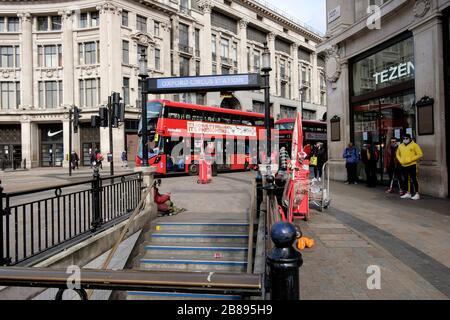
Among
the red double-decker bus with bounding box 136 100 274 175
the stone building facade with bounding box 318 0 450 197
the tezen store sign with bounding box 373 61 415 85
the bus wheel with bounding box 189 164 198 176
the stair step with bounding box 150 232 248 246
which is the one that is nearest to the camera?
the stair step with bounding box 150 232 248 246

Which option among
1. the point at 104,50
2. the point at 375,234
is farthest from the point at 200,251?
the point at 104,50

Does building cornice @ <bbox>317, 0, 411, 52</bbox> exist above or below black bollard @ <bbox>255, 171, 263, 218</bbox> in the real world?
above

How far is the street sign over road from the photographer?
8453 millimetres

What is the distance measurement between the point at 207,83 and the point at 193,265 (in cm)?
468

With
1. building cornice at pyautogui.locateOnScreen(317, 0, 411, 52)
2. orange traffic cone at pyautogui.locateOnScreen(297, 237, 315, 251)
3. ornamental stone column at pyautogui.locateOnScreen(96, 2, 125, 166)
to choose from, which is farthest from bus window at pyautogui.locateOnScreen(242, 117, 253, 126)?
orange traffic cone at pyautogui.locateOnScreen(297, 237, 315, 251)

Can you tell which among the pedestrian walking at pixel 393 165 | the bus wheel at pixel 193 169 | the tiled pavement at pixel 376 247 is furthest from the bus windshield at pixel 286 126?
the tiled pavement at pixel 376 247

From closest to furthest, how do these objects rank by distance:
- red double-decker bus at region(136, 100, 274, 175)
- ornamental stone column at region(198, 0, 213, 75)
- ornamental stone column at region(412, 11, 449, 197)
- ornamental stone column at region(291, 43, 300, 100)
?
1. ornamental stone column at region(412, 11, 449, 197)
2. red double-decker bus at region(136, 100, 274, 175)
3. ornamental stone column at region(198, 0, 213, 75)
4. ornamental stone column at region(291, 43, 300, 100)

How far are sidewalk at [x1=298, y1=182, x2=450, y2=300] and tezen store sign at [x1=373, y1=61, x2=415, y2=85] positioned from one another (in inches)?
184

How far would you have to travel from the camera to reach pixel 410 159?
9.23 metres

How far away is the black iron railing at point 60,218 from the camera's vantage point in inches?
162

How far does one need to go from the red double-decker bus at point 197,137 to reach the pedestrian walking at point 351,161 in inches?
235

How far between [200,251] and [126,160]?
27.5 metres

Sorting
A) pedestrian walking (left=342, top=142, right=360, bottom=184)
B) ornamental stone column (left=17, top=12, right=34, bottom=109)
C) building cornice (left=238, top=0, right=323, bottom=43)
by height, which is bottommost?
pedestrian walking (left=342, top=142, right=360, bottom=184)

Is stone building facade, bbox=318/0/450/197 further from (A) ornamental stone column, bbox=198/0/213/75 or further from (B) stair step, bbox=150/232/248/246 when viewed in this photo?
(A) ornamental stone column, bbox=198/0/213/75
